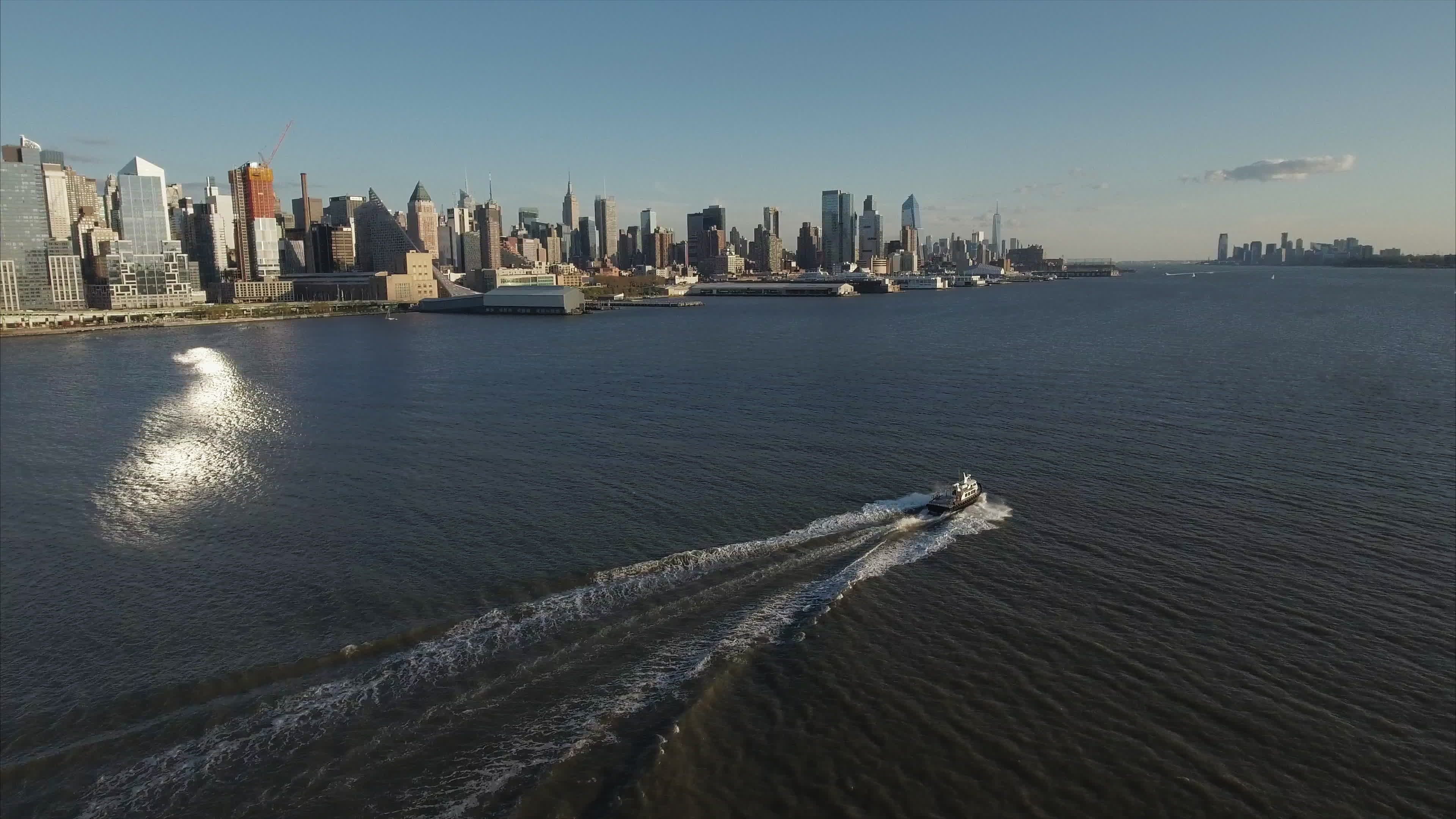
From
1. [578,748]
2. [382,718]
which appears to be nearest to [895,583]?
[578,748]

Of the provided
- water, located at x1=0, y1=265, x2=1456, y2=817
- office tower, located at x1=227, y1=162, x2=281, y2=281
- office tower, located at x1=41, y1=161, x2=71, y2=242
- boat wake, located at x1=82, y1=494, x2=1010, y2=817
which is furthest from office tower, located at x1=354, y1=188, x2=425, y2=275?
boat wake, located at x1=82, y1=494, x2=1010, y2=817

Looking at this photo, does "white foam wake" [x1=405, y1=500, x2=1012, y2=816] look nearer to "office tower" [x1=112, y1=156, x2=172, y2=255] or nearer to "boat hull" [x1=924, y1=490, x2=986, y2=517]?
"boat hull" [x1=924, y1=490, x2=986, y2=517]

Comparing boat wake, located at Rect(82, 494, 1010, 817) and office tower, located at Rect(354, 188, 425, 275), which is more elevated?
office tower, located at Rect(354, 188, 425, 275)

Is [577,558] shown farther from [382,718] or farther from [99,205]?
[99,205]

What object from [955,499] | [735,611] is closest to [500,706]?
[735,611]

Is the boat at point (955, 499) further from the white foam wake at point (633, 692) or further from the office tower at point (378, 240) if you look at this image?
the office tower at point (378, 240)

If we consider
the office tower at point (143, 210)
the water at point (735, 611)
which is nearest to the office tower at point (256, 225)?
the office tower at point (143, 210)
